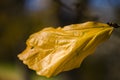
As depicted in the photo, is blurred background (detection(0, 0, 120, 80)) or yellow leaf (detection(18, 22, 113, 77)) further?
blurred background (detection(0, 0, 120, 80))

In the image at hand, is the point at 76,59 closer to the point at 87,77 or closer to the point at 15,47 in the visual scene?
the point at 87,77

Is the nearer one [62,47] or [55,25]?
[62,47]

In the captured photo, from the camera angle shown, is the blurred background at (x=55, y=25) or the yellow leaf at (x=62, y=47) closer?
the yellow leaf at (x=62, y=47)
